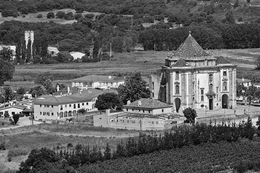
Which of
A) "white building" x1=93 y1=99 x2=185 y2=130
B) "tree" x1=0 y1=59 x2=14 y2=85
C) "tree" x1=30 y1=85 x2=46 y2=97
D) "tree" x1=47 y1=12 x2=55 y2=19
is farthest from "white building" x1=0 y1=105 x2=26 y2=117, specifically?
"tree" x1=47 y1=12 x2=55 y2=19

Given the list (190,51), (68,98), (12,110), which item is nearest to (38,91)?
(12,110)

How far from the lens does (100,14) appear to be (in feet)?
601

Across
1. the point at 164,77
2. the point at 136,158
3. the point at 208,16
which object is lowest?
the point at 136,158

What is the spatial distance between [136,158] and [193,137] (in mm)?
5562

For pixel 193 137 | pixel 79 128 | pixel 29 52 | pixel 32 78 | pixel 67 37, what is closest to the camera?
pixel 193 137

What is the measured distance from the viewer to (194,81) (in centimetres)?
7038

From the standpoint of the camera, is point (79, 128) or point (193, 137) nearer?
point (193, 137)

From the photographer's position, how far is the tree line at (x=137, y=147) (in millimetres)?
51250

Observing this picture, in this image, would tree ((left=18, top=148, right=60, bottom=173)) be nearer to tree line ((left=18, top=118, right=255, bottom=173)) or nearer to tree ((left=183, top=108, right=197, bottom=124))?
tree line ((left=18, top=118, right=255, bottom=173))

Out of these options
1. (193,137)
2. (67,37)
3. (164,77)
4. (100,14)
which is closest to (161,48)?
(67,37)

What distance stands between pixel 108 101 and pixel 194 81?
22.8 feet

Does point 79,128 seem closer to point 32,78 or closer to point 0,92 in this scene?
point 0,92

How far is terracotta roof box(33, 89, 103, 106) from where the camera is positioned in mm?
71062

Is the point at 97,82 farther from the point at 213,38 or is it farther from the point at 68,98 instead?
the point at 213,38
